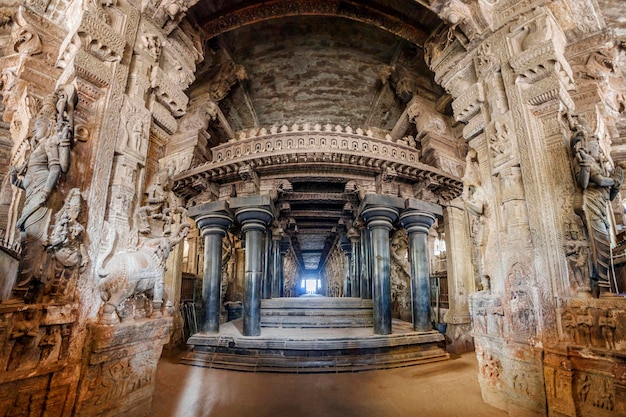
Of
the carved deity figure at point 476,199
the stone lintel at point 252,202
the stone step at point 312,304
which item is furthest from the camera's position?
the stone step at point 312,304

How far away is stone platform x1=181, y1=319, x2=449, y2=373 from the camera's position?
227 inches

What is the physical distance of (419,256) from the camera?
7.74 m

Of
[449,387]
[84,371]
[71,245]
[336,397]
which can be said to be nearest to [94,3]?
[71,245]

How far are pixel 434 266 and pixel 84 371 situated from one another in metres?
10.5

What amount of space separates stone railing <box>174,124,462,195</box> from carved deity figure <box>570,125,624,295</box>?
4.58 metres

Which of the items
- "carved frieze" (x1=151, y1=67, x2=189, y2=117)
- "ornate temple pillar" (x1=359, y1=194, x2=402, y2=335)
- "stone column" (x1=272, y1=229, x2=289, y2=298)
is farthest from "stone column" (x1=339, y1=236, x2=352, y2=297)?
"carved frieze" (x1=151, y1=67, x2=189, y2=117)

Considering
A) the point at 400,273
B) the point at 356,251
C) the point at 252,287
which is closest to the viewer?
the point at 252,287

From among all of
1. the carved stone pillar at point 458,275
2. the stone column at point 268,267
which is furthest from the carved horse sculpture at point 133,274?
the carved stone pillar at point 458,275

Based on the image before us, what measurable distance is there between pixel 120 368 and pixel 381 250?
5.75 m

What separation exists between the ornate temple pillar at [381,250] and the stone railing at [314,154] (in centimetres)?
94

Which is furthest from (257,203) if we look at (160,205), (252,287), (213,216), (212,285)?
(160,205)

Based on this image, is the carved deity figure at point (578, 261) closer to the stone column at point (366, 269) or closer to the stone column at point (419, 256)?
the stone column at point (419, 256)

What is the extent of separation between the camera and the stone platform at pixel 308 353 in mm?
5758

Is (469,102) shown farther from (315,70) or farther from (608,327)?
Answer: (315,70)
